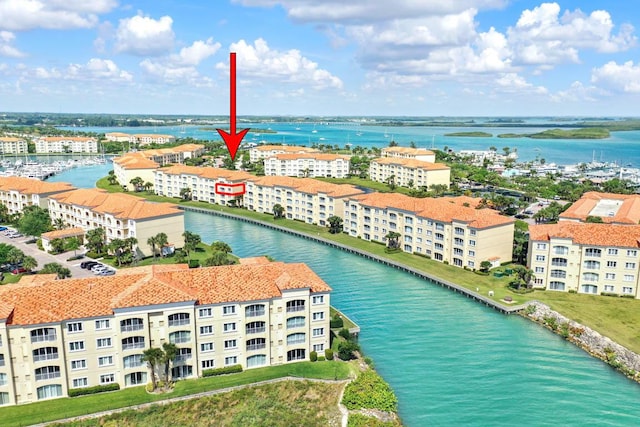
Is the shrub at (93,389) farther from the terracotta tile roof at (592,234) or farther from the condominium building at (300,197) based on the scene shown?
the condominium building at (300,197)

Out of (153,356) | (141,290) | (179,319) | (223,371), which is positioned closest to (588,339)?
(223,371)

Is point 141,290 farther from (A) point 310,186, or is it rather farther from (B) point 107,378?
(A) point 310,186

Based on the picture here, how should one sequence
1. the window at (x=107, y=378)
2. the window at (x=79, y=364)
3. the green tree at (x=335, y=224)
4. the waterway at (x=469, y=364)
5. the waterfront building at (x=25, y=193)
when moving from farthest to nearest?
1. the waterfront building at (x=25, y=193)
2. the green tree at (x=335, y=224)
3. the waterway at (x=469, y=364)
4. the window at (x=107, y=378)
5. the window at (x=79, y=364)

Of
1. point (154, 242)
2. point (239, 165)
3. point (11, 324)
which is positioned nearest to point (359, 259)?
point (154, 242)

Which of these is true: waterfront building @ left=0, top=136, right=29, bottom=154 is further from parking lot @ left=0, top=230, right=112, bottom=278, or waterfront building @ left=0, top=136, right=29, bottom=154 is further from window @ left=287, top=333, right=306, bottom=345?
window @ left=287, top=333, right=306, bottom=345

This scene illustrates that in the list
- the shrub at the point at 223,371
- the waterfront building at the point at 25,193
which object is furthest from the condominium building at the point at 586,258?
the waterfront building at the point at 25,193

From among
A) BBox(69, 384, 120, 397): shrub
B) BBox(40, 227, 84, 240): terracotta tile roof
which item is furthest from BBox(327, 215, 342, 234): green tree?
BBox(69, 384, 120, 397): shrub

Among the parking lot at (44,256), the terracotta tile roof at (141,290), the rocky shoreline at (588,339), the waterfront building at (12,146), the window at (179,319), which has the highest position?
the waterfront building at (12,146)
